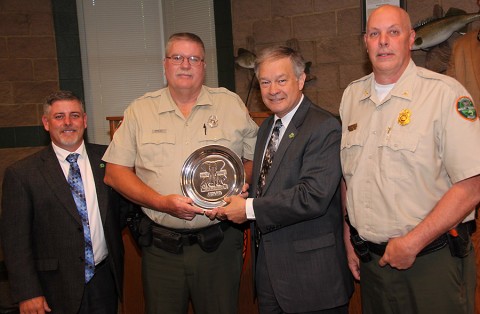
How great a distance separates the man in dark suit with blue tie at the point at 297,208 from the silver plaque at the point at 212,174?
6.3 inches

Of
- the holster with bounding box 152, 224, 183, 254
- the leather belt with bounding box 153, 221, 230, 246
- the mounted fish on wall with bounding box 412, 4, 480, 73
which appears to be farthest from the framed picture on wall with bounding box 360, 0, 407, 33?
the holster with bounding box 152, 224, 183, 254

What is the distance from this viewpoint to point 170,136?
2447 millimetres

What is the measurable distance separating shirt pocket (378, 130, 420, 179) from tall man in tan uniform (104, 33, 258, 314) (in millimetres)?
848

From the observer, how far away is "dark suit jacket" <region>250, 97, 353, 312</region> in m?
2.08

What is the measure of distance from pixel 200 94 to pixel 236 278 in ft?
3.21

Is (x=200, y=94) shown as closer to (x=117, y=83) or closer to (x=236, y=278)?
(x=236, y=278)

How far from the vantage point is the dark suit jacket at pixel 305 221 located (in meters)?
2.08

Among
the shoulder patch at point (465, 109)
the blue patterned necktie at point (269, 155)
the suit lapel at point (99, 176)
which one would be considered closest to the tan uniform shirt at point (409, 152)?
the shoulder patch at point (465, 109)

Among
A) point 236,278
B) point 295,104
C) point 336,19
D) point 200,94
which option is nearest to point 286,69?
point 295,104

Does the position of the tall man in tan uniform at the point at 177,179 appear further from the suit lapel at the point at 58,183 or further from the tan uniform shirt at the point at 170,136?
the suit lapel at the point at 58,183

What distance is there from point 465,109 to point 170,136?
4.46ft

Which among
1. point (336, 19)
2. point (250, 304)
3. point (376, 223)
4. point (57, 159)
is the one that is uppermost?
point (336, 19)

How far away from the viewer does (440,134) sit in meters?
1.82

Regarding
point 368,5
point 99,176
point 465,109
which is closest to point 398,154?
point 465,109
